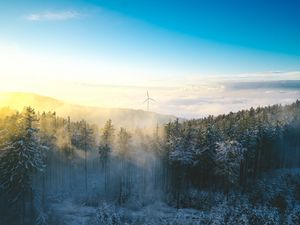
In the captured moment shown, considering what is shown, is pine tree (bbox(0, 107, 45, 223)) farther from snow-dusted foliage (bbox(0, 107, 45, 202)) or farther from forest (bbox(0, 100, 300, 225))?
forest (bbox(0, 100, 300, 225))

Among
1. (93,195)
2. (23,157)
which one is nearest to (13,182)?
(23,157)

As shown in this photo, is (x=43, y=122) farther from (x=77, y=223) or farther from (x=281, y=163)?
(x=281, y=163)

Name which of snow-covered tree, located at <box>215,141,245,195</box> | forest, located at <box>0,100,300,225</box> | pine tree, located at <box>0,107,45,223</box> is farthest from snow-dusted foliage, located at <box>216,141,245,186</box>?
pine tree, located at <box>0,107,45,223</box>

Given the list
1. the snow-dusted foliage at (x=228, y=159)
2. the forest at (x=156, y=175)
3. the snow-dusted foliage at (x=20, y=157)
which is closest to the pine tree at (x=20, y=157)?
the snow-dusted foliage at (x=20, y=157)

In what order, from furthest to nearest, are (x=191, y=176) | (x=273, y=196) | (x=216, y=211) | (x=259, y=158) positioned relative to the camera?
(x=259, y=158), (x=191, y=176), (x=273, y=196), (x=216, y=211)

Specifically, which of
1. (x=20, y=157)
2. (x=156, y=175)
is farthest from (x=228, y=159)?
(x=20, y=157)

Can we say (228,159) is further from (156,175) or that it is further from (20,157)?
(20,157)

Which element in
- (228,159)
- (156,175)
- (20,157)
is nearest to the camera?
(20,157)

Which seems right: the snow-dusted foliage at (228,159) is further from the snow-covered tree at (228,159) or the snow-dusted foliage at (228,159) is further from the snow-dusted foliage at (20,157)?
the snow-dusted foliage at (20,157)
